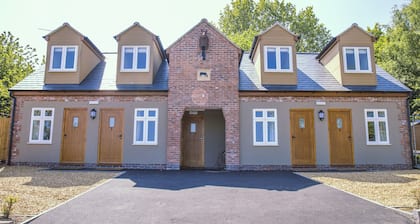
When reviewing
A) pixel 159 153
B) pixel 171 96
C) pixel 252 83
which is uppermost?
pixel 252 83

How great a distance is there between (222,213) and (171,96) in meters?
6.61

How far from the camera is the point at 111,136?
10359 millimetres

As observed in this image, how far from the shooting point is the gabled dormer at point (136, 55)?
11.0m

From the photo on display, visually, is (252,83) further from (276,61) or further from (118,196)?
(118,196)

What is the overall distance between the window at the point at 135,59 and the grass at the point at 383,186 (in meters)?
8.06

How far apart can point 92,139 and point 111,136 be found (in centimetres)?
77

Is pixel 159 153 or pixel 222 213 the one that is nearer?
pixel 222 213

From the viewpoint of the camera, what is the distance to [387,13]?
20484 mm

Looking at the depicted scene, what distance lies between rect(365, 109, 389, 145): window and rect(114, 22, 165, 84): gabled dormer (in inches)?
366

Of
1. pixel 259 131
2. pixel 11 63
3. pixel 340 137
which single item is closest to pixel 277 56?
pixel 259 131

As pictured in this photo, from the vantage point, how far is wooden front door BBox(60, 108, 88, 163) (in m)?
10.3

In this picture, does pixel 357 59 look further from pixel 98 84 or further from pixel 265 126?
pixel 98 84

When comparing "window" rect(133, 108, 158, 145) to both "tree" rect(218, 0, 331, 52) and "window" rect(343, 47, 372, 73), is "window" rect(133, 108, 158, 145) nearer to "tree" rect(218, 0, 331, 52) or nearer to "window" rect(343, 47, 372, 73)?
"window" rect(343, 47, 372, 73)

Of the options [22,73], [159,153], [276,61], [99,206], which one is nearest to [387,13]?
[276,61]
